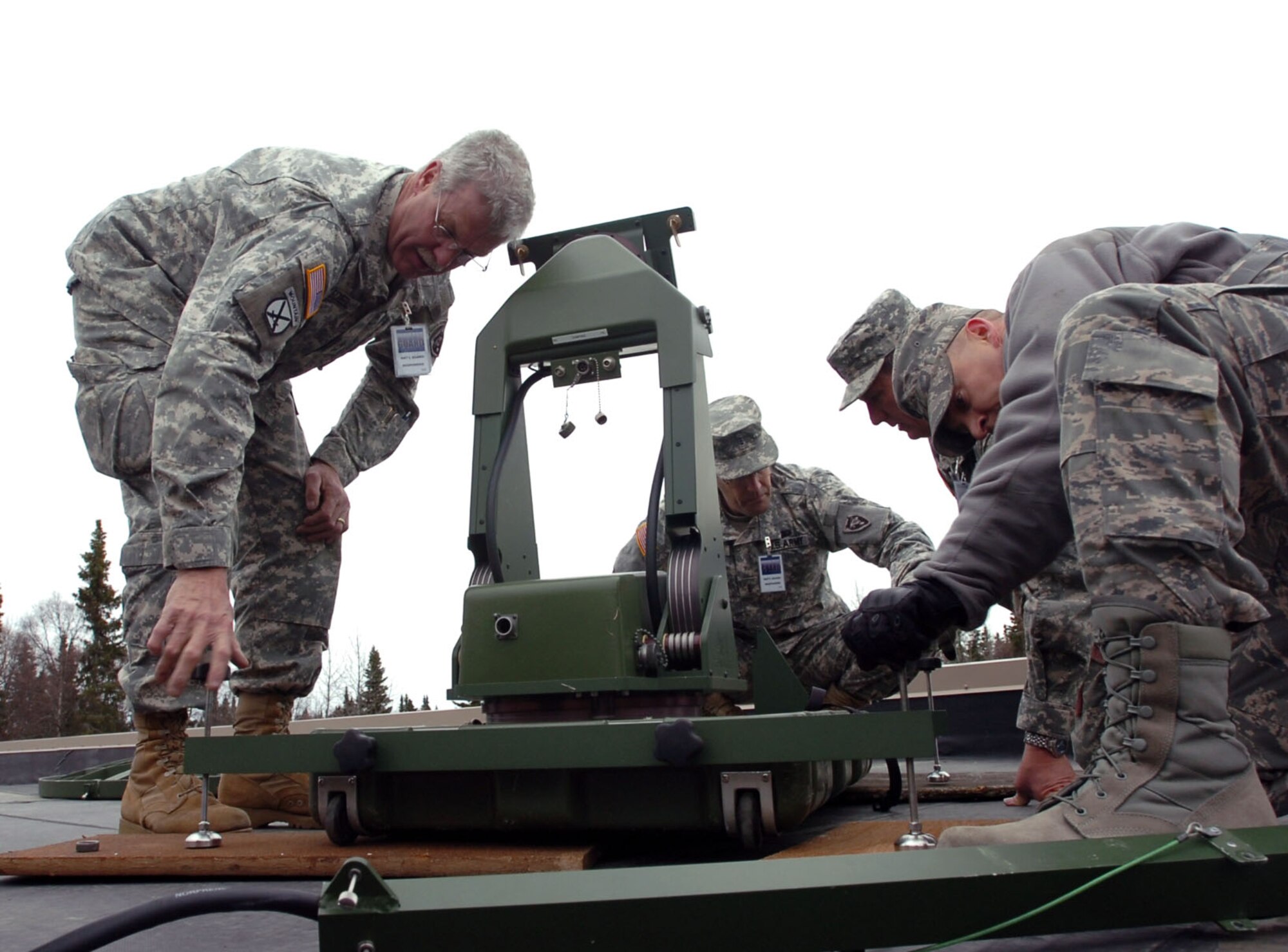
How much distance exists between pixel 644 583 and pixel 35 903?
1189mm

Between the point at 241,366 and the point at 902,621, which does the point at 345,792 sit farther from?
the point at 902,621

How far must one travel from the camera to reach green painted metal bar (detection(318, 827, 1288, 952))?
0.87 meters

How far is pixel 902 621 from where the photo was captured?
1.69 m

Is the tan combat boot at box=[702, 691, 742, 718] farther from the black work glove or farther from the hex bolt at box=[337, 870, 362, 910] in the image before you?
the hex bolt at box=[337, 870, 362, 910]

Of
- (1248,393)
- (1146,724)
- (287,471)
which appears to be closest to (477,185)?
(287,471)

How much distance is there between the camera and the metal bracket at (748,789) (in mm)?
1645

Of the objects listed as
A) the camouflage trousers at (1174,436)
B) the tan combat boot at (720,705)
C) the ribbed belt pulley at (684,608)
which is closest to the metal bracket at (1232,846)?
the camouflage trousers at (1174,436)

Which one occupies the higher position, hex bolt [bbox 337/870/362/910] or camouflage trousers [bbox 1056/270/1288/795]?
camouflage trousers [bbox 1056/270/1288/795]

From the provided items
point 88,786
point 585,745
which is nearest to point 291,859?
point 585,745

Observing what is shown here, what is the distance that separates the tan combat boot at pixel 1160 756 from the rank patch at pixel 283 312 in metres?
1.76

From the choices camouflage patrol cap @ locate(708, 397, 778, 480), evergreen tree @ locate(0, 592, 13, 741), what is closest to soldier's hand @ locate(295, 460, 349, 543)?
camouflage patrol cap @ locate(708, 397, 778, 480)

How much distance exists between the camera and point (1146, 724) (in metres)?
1.22

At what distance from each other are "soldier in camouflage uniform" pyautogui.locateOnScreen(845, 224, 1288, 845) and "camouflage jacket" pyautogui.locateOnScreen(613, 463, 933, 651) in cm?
219

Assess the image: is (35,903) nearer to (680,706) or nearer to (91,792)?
(680,706)
